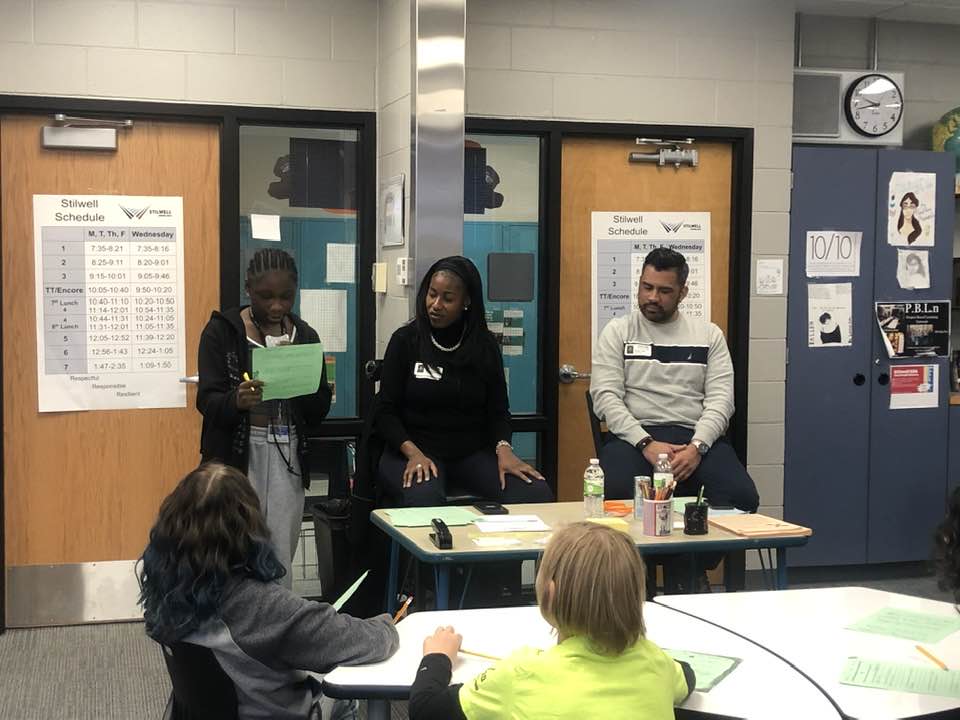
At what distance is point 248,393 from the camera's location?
346 centimetres

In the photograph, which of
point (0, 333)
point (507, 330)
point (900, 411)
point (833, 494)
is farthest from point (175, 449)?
point (900, 411)

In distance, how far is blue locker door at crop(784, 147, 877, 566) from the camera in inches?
193

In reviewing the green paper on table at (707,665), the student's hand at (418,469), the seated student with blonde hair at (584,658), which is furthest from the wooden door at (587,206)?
the seated student with blonde hair at (584,658)

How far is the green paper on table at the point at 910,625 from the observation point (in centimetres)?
215

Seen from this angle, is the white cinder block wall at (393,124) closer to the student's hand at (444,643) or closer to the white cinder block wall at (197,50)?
the white cinder block wall at (197,50)

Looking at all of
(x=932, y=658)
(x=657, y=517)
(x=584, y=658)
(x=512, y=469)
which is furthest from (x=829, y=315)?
(x=584, y=658)

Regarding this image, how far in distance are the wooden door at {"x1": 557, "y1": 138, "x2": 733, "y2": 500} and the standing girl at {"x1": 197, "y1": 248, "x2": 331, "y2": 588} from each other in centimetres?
140

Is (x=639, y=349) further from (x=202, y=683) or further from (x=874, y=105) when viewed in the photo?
(x=202, y=683)

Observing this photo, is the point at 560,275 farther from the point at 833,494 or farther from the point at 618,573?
the point at 618,573

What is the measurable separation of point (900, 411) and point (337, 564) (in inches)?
114

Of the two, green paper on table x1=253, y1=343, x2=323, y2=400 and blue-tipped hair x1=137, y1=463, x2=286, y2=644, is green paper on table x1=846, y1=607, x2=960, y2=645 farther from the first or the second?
green paper on table x1=253, y1=343, x2=323, y2=400

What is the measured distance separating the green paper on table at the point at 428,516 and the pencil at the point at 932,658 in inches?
54.3

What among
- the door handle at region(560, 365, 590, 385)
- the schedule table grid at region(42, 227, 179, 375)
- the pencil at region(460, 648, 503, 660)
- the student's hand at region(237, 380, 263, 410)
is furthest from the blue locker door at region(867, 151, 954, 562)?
the pencil at region(460, 648, 503, 660)

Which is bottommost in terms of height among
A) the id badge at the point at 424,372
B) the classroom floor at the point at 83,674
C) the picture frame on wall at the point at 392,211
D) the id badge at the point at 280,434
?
the classroom floor at the point at 83,674
